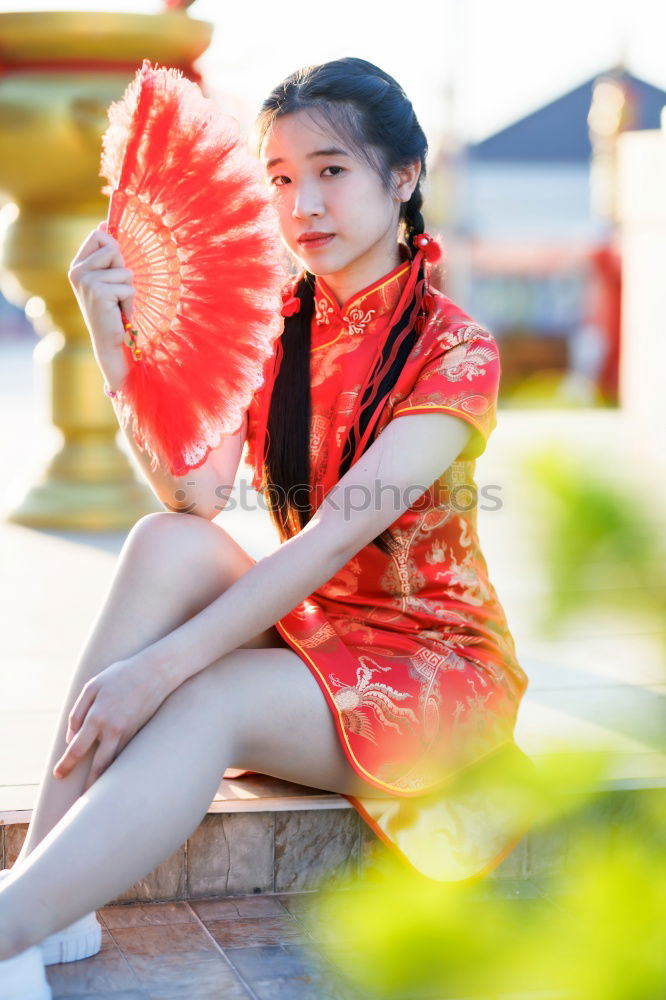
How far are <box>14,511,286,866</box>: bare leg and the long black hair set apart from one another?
188mm

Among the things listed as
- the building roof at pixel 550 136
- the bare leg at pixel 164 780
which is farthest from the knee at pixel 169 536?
the building roof at pixel 550 136

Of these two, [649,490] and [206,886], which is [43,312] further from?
[649,490]

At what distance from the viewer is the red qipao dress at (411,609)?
4.56ft

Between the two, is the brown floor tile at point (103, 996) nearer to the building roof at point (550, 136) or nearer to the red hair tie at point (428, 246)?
the red hair tie at point (428, 246)

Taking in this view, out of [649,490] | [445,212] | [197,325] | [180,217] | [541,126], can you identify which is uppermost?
[541,126]

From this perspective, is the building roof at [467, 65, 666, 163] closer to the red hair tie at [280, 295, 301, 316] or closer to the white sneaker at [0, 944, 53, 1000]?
the red hair tie at [280, 295, 301, 316]

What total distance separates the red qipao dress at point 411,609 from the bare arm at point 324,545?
0.03m

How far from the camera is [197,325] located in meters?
1.45

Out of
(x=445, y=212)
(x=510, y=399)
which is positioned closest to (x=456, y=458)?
(x=510, y=399)

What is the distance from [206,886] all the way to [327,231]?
32.6 inches

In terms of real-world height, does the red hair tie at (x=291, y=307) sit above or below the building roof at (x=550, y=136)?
below

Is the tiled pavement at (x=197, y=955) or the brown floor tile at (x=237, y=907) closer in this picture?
the tiled pavement at (x=197, y=955)

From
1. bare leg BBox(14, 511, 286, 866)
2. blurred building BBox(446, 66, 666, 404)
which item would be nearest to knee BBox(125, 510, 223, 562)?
bare leg BBox(14, 511, 286, 866)

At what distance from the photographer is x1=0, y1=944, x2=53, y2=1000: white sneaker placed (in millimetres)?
1128
